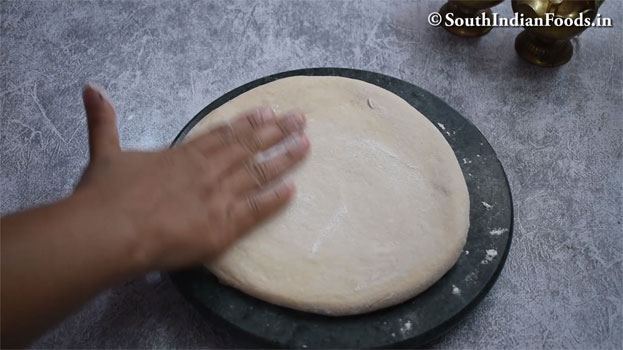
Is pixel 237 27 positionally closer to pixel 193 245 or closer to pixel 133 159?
pixel 133 159

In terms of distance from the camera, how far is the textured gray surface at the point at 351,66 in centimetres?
110

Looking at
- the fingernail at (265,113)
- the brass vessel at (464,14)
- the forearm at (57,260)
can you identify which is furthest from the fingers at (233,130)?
the brass vessel at (464,14)

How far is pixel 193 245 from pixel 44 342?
40 centimetres

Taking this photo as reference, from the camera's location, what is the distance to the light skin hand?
0.85 m

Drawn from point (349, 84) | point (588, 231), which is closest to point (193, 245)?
point (349, 84)

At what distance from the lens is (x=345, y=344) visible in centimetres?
94

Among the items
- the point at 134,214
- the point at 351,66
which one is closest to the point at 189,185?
the point at 134,214

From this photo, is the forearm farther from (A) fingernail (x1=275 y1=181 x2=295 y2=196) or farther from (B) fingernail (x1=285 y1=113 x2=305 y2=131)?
(B) fingernail (x1=285 y1=113 x2=305 y2=131)

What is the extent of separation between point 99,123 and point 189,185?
0.23m

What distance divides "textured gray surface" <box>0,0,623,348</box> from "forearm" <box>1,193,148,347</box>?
0.71ft

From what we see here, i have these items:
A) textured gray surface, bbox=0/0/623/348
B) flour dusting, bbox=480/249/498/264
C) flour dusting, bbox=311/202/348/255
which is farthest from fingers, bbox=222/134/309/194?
flour dusting, bbox=480/249/498/264

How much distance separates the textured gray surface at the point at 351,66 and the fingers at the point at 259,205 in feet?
0.82

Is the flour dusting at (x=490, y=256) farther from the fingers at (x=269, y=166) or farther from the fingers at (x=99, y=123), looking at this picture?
the fingers at (x=99, y=123)

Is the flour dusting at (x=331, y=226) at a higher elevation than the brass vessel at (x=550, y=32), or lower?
higher
